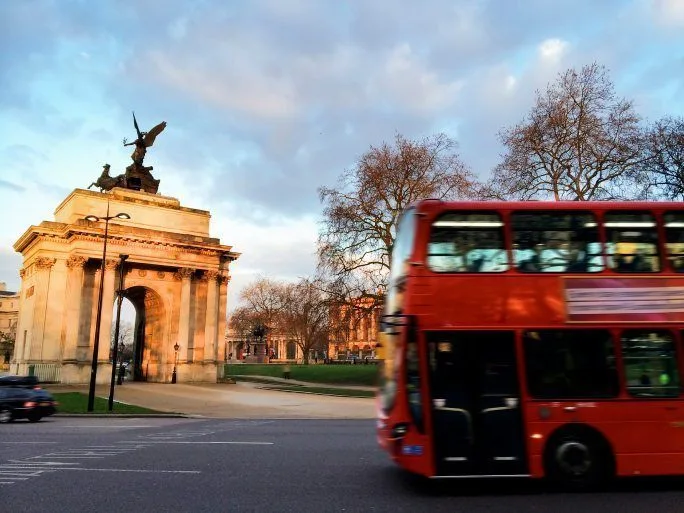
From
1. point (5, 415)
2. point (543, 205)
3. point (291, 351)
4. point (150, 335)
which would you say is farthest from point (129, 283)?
point (291, 351)

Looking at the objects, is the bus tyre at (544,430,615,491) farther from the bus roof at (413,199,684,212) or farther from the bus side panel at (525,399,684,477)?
the bus roof at (413,199,684,212)

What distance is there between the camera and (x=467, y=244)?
324 inches

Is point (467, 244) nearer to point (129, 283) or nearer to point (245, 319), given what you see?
point (129, 283)

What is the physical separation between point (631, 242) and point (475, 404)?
11.1ft

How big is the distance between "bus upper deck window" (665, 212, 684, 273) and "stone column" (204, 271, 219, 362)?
39.2 meters

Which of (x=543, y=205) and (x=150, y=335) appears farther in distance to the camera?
(x=150, y=335)

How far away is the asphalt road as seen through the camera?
6.64 metres

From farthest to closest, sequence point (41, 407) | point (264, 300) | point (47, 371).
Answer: point (264, 300)
point (47, 371)
point (41, 407)

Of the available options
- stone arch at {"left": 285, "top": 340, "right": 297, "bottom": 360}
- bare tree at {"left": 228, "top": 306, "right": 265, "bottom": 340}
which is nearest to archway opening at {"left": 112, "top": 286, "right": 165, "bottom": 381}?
bare tree at {"left": 228, "top": 306, "right": 265, "bottom": 340}

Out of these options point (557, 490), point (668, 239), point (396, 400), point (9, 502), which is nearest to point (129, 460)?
point (9, 502)

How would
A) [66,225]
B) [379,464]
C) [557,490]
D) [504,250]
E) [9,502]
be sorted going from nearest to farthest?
[9,502] → [557,490] → [504,250] → [379,464] → [66,225]

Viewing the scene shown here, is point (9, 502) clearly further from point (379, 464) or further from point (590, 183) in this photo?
point (590, 183)

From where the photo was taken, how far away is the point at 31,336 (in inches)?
1574

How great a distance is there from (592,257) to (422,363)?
117 inches
